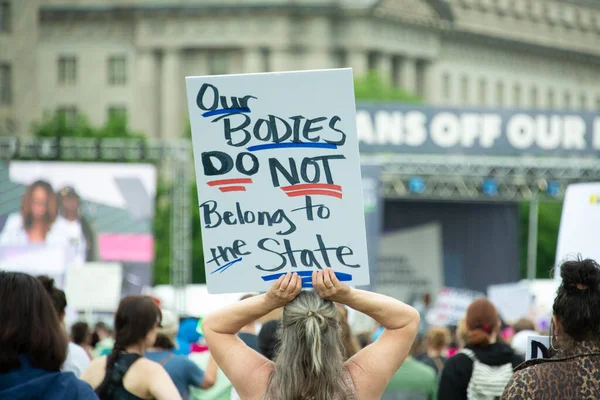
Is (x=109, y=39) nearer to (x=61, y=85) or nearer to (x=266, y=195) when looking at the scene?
(x=61, y=85)

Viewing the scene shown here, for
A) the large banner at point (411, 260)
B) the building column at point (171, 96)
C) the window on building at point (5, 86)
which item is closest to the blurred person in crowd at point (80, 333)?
the large banner at point (411, 260)

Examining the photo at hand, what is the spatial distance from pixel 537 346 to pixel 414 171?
84.0ft

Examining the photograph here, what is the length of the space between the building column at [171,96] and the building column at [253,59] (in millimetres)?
4053

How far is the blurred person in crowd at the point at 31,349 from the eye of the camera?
4484 millimetres

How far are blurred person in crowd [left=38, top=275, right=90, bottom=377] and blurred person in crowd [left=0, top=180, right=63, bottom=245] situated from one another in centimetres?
2101

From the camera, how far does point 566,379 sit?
15.4 ft

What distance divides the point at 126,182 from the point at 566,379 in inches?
1027

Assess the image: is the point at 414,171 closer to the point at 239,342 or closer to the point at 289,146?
the point at 289,146

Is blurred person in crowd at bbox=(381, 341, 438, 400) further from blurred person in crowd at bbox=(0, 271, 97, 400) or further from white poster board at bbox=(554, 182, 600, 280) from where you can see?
blurred person in crowd at bbox=(0, 271, 97, 400)

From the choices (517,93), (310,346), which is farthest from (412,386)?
(517,93)

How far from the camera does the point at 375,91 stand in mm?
63031

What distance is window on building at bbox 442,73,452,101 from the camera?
86.6m

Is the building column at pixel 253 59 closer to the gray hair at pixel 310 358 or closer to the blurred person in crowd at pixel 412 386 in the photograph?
the blurred person in crowd at pixel 412 386

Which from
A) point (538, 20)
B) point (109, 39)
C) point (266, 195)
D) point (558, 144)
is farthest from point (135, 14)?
point (266, 195)
